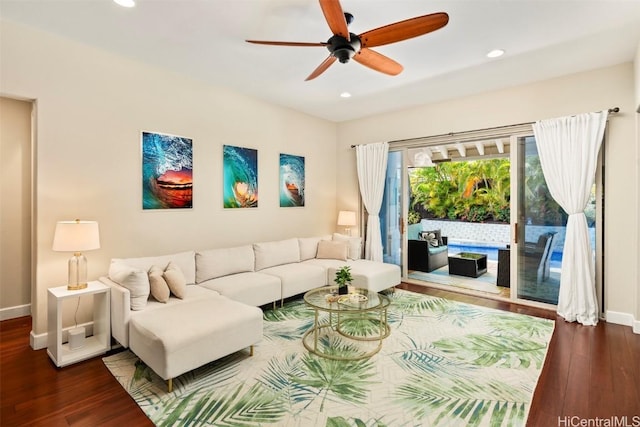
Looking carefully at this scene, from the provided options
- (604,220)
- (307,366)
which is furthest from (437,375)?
(604,220)

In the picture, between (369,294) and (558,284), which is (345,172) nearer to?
(369,294)

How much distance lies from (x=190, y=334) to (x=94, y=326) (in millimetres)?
1507

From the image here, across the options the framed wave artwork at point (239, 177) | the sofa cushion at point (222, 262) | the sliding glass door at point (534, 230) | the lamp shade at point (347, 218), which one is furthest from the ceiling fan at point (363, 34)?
the lamp shade at point (347, 218)

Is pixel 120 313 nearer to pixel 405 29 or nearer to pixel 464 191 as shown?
pixel 405 29

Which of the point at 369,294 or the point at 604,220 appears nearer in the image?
the point at 369,294

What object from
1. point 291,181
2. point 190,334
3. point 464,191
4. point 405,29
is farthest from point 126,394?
point 464,191

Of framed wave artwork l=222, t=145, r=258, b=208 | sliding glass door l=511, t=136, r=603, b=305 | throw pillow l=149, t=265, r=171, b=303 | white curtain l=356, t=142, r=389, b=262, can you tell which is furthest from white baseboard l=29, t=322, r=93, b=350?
sliding glass door l=511, t=136, r=603, b=305

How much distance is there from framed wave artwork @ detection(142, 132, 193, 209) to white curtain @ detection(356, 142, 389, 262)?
303cm

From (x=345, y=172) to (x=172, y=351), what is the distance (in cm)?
465

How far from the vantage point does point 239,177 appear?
15.2ft

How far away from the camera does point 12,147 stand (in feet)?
12.0

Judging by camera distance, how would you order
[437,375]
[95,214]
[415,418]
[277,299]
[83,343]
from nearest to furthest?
[415,418] → [437,375] → [83,343] → [95,214] → [277,299]

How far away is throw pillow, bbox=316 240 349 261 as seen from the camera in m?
5.05

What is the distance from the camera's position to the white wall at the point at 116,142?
9.75 ft
